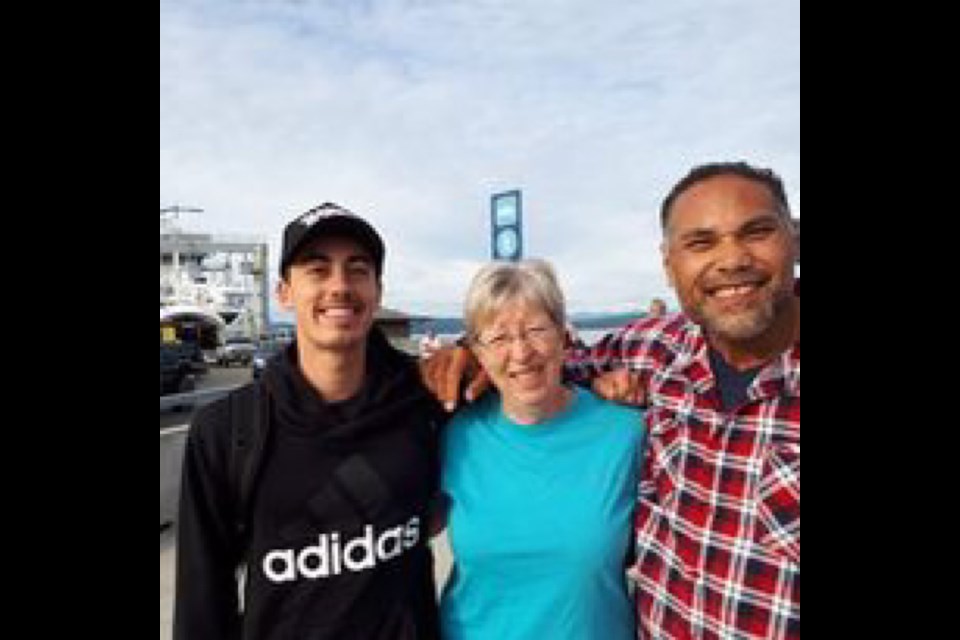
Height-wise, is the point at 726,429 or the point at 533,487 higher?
the point at 726,429

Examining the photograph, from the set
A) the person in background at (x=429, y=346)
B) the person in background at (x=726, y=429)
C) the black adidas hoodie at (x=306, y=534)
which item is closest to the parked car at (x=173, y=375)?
the person in background at (x=429, y=346)

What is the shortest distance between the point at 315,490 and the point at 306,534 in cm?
12

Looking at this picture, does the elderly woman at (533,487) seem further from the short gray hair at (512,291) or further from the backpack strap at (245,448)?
the backpack strap at (245,448)

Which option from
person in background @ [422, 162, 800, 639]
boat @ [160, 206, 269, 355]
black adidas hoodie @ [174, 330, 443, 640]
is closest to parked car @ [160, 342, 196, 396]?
black adidas hoodie @ [174, 330, 443, 640]

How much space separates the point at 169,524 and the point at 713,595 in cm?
529

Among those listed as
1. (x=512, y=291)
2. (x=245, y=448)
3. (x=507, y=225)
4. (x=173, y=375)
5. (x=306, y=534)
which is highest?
(x=507, y=225)

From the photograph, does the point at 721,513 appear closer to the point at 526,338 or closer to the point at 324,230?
the point at 526,338

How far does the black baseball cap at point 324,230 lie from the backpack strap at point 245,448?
40 centimetres

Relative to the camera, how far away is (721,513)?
199cm

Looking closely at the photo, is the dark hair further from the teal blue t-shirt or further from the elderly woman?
the teal blue t-shirt

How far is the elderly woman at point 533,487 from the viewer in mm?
2090

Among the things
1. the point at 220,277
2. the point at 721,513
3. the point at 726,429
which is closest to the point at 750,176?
the point at 726,429
